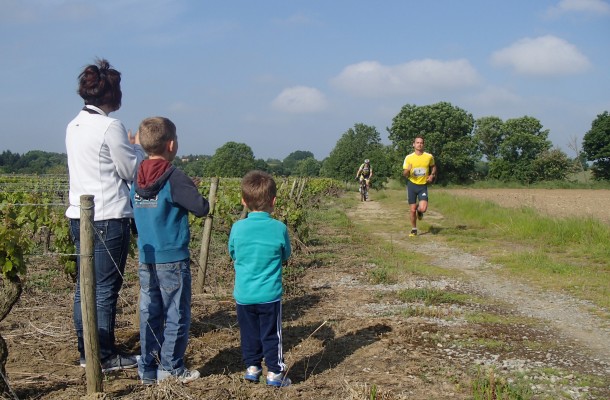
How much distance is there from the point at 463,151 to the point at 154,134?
5813 centimetres

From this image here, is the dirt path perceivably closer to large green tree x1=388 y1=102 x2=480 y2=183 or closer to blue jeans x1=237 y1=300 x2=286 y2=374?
blue jeans x1=237 y1=300 x2=286 y2=374

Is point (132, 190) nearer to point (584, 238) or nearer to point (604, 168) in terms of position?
point (584, 238)

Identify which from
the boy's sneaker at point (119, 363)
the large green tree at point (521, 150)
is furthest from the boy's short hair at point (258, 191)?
the large green tree at point (521, 150)

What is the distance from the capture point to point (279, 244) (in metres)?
3.24

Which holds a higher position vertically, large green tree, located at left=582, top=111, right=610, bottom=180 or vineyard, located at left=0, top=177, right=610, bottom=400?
large green tree, located at left=582, top=111, right=610, bottom=180

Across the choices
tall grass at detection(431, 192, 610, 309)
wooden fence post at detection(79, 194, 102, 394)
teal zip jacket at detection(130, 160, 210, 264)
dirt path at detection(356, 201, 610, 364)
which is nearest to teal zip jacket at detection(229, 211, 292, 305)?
teal zip jacket at detection(130, 160, 210, 264)

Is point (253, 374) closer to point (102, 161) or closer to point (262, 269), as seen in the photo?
point (262, 269)

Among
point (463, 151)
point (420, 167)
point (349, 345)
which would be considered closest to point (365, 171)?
point (420, 167)

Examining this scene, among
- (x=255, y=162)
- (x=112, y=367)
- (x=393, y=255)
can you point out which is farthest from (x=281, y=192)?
(x=255, y=162)

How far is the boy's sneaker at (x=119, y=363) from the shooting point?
3.46 metres

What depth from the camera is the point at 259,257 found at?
10.6 ft

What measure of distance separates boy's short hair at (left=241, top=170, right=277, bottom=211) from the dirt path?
2462 mm

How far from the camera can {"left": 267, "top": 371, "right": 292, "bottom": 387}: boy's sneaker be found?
319 centimetres

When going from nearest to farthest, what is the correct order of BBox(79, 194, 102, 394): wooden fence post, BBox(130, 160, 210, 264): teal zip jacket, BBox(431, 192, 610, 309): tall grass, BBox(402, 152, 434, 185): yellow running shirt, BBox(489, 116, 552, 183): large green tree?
BBox(79, 194, 102, 394): wooden fence post
BBox(130, 160, 210, 264): teal zip jacket
BBox(431, 192, 610, 309): tall grass
BBox(402, 152, 434, 185): yellow running shirt
BBox(489, 116, 552, 183): large green tree
